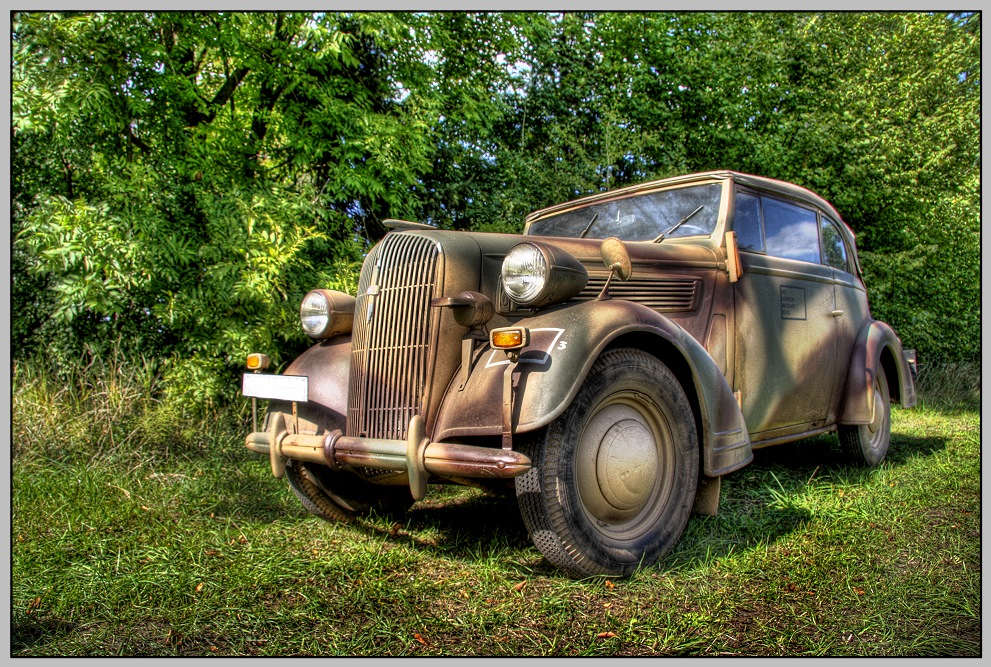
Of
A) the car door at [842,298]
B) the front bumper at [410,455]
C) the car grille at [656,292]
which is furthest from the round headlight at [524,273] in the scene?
the car door at [842,298]

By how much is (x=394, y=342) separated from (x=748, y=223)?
7.45 ft

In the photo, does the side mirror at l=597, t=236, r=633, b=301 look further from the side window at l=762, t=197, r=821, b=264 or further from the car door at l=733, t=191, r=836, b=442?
the side window at l=762, t=197, r=821, b=264

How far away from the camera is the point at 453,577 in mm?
2727

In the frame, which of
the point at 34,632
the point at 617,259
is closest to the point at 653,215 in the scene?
the point at 617,259

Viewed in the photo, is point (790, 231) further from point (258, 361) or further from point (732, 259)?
point (258, 361)

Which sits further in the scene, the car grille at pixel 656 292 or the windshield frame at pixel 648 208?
the windshield frame at pixel 648 208

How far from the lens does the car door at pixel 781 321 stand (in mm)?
3771

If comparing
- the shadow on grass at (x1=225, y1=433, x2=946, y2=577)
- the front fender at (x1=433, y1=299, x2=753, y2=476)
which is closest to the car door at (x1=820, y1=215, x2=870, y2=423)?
the shadow on grass at (x1=225, y1=433, x2=946, y2=577)

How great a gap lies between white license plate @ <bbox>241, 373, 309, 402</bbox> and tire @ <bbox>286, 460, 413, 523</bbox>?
52 cm

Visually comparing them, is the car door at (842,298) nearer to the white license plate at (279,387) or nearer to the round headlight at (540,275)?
the round headlight at (540,275)

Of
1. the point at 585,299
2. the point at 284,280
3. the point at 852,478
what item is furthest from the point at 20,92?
the point at 852,478

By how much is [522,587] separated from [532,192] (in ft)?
21.8

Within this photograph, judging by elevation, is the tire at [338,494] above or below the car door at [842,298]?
below

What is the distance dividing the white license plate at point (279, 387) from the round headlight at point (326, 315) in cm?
→ 56
